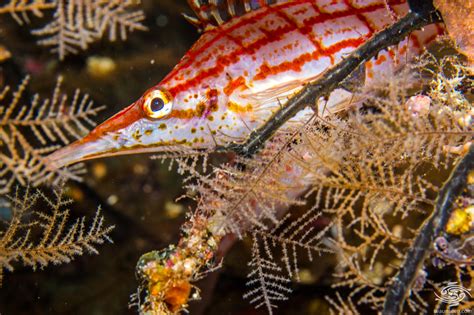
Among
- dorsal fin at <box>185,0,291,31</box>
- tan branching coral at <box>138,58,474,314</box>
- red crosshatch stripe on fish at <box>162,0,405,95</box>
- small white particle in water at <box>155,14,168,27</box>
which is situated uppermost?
small white particle in water at <box>155,14,168,27</box>

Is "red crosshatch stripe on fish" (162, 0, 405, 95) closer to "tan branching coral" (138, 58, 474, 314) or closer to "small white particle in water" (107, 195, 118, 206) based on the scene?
"tan branching coral" (138, 58, 474, 314)

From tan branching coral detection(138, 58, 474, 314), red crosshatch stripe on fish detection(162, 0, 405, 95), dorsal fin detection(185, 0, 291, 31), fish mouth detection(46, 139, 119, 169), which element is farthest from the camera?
dorsal fin detection(185, 0, 291, 31)

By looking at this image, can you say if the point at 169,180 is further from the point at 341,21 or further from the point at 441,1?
the point at 441,1

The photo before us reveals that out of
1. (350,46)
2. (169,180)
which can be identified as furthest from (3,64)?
(350,46)

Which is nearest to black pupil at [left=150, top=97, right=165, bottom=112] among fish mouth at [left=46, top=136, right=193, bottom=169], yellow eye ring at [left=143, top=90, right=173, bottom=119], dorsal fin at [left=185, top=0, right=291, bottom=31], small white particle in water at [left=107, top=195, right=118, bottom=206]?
yellow eye ring at [left=143, top=90, right=173, bottom=119]

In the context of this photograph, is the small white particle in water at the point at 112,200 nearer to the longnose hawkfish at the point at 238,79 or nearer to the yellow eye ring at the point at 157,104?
the longnose hawkfish at the point at 238,79

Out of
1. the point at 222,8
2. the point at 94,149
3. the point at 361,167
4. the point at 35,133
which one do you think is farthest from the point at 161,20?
the point at 361,167
